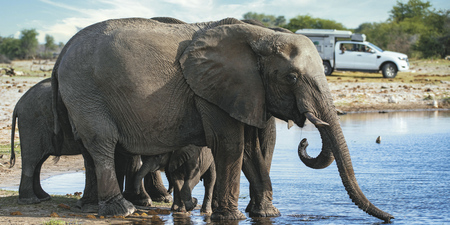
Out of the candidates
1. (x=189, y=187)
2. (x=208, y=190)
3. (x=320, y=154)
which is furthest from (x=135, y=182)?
(x=320, y=154)

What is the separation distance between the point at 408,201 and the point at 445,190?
1.03 meters

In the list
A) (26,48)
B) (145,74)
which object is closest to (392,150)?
(145,74)

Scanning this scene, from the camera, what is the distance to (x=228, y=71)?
6.21m

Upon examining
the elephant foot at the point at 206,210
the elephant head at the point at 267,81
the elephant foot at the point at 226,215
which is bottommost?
the elephant foot at the point at 206,210

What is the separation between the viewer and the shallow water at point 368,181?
7.02m

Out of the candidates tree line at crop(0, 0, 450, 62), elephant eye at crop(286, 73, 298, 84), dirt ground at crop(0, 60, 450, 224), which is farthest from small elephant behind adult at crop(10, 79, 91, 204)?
tree line at crop(0, 0, 450, 62)

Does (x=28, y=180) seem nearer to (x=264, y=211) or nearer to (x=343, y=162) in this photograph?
(x=264, y=211)

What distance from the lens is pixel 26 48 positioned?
58.6 metres

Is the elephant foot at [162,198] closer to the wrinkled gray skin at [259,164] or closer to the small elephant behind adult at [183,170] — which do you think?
the small elephant behind adult at [183,170]

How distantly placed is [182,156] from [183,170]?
245 millimetres

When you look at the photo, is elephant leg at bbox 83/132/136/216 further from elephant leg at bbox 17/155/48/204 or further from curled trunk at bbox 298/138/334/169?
curled trunk at bbox 298/138/334/169

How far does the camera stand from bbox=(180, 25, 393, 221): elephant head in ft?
19.2

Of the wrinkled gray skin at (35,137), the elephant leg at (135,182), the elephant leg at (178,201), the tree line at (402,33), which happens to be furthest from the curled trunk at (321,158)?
the tree line at (402,33)

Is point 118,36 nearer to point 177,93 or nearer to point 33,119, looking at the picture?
point 177,93
